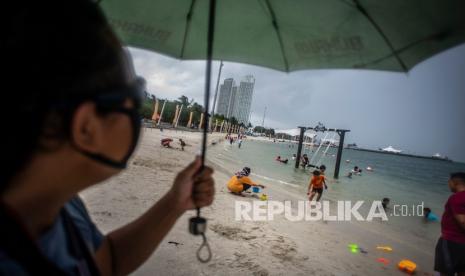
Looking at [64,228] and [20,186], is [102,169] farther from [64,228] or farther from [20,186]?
[64,228]

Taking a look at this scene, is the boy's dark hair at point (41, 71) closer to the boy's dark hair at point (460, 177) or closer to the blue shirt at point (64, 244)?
the blue shirt at point (64, 244)

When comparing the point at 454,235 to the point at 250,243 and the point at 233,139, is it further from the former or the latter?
the point at 233,139

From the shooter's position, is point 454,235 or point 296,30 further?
point 454,235

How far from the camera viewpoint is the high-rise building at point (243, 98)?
171m

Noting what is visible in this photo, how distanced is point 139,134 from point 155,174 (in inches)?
421

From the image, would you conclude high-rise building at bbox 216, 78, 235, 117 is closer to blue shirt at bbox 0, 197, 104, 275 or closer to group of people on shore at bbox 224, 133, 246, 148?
group of people on shore at bbox 224, 133, 246, 148

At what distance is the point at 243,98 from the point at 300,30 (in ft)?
569

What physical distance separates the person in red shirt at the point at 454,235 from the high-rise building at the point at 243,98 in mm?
166698

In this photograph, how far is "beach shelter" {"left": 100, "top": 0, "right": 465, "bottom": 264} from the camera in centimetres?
171

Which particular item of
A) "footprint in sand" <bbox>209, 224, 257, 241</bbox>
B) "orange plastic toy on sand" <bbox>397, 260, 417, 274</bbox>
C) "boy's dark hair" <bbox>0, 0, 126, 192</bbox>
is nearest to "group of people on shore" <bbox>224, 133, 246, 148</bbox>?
"orange plastic toy on sand" <bbox>397, 260, 417, 274</bbox>

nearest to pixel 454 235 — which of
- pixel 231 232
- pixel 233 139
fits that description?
pixel 231 232

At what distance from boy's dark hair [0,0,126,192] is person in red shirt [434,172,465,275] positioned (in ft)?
18.2

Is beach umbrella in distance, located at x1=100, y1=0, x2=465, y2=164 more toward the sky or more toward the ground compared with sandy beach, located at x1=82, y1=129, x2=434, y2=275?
more toward the sky

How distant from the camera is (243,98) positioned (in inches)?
6841
